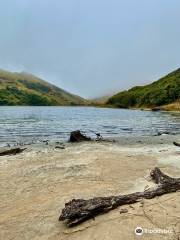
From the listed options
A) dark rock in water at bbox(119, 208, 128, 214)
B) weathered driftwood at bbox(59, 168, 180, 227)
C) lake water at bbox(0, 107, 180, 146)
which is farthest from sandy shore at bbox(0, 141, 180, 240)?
lake water at bbox(0, 107, 180, 146)

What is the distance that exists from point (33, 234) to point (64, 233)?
1.03 meters

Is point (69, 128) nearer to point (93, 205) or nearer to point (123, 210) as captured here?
point (93, 205)

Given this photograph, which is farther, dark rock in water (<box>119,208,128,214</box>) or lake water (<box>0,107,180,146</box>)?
lake water (<box>0,107,180,146</box>)

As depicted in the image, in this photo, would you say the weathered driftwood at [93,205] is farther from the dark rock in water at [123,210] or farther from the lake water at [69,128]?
the lake water at [69,128]

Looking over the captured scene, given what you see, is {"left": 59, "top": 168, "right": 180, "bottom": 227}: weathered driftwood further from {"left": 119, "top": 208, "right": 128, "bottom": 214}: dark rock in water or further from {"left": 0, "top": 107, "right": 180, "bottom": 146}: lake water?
{"left": 0, "top": 107, "right": 180, "bottom": 146}: lake water

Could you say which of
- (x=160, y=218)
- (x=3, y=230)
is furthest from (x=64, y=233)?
(x=160, y=218)

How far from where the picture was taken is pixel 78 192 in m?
14.8

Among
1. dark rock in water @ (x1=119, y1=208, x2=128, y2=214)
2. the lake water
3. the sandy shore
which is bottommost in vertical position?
the lake water

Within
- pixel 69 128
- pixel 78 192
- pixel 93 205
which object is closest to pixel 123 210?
pixel 93 205

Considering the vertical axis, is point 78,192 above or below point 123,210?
below

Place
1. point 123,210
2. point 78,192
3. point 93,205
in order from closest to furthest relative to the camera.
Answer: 1. point 123,210
2. point 93,205
3. point 78,192

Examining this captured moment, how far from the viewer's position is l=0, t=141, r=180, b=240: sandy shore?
10.7 metres

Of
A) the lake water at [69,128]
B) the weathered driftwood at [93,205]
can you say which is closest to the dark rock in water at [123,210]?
the weathered driftwood at [93,205]

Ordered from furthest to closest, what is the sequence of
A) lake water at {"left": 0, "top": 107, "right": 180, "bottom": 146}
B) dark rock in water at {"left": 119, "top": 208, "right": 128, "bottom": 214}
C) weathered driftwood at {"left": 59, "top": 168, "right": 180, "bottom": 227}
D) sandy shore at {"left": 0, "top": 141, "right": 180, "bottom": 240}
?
1. lake water at {"left": 0, "top": 107, "right": 180, "bottom": 146}
2. dark rock in water at {"left": 119, "top": 208, "right": 128, "bottom": 214}
3. weathered driftwood at {"left": 59, "top": 168, "right": 180, "bottom": 227}
4. sandy shore at {"left": 0, "top": 141, "right": 180, "bottom": 240}
